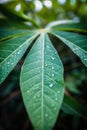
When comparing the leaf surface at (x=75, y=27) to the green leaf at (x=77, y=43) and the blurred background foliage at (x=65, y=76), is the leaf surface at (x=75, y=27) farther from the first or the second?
the blurred background foliage at (x=65, y=76)

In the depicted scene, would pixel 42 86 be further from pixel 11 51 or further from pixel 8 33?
pixel 8 33

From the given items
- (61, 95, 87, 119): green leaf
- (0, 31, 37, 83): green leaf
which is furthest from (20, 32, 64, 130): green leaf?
(61, 95, 87, 119): green leaf

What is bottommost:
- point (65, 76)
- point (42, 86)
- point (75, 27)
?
point (65, 76)

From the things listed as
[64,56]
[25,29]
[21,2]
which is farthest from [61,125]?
[21,2]

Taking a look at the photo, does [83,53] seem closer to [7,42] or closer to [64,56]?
[7,42]

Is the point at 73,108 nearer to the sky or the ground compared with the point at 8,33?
nearer to the ground

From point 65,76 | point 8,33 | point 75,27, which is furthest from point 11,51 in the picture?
point 65,76
